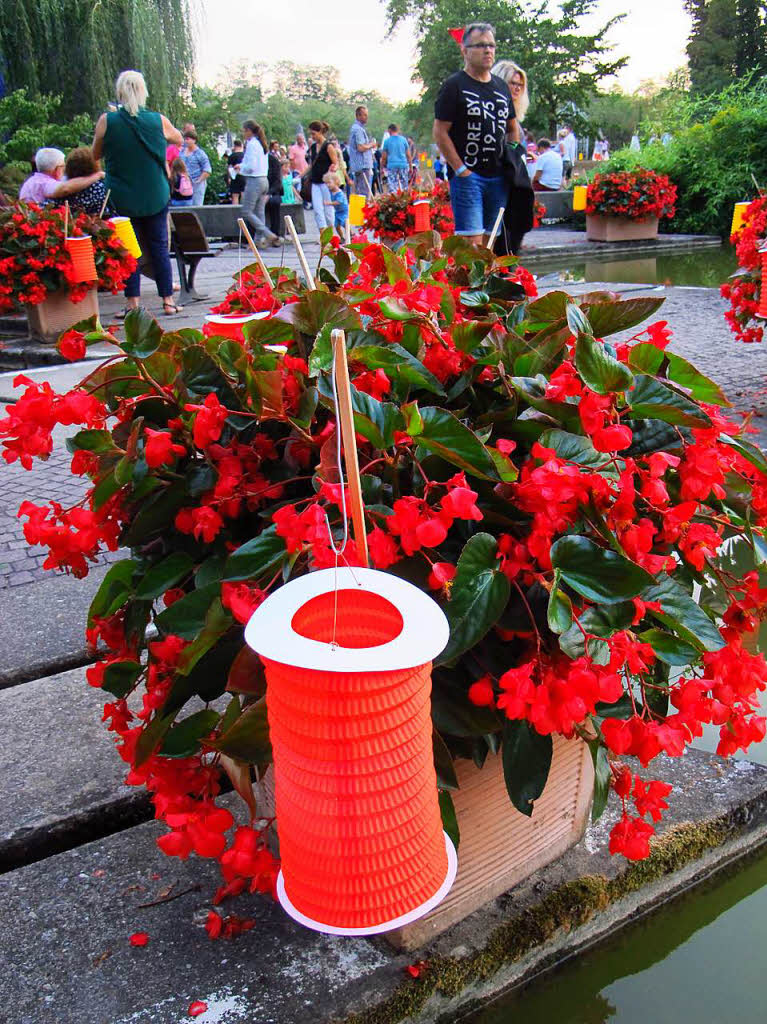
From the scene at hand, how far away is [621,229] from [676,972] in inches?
587

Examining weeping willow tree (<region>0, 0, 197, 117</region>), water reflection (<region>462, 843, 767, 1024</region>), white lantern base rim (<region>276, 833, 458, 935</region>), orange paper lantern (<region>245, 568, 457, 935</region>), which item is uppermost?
weeping willow tree (<region>0, 0, 197, 117</region>)

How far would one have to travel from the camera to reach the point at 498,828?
157cm

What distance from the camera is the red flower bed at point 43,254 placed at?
7160mm

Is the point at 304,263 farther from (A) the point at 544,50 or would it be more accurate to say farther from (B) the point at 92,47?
(A) the point at 544,50

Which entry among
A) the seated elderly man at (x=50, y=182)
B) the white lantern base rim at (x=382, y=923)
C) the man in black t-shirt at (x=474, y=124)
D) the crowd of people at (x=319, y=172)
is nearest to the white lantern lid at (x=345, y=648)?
the white lantern base rim at (x=382, y=923)

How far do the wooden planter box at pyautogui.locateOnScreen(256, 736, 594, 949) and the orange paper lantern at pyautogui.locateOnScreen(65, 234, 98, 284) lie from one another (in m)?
6.52

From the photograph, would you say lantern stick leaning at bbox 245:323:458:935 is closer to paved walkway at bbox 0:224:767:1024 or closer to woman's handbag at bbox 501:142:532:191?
paved walkway at bbox 0:224:767:1024

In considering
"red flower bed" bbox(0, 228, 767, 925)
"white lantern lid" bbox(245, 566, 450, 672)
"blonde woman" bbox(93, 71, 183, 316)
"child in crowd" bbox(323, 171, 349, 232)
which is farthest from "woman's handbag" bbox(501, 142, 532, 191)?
"child in crowd" bbox(323, 171, 349, 232)

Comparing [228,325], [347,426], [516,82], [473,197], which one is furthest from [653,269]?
[347,426]

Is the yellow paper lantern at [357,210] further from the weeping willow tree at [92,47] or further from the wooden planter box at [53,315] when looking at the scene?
the weeping willow tree at [92,47]

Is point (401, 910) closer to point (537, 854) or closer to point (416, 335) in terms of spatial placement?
point (537, 854)

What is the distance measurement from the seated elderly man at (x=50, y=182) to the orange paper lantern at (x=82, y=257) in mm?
1114

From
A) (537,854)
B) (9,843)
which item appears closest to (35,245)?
(9,843)

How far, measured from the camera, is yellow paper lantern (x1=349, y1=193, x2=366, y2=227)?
12478mm
